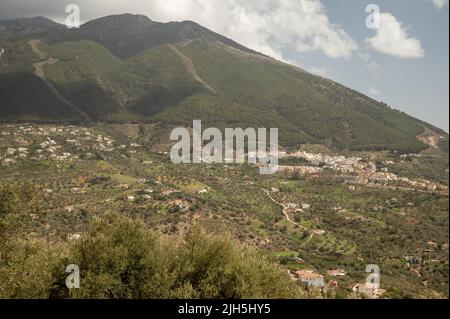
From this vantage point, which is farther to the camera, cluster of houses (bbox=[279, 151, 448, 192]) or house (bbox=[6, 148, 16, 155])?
cluster of houses (bbox=[279, 151, 448, 192])

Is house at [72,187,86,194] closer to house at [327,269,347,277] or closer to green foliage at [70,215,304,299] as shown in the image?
house at [327,269,347,277]

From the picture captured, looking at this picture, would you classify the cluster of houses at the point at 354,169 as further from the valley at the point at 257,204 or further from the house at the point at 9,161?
the house at the point at 9,161

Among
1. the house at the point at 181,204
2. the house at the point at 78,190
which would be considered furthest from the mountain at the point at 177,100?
the house at the point at 181,204

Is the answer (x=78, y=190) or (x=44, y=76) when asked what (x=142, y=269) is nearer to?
(x=78, y=190)

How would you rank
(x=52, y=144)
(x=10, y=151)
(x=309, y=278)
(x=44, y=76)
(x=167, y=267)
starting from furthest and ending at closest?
(x=44, y=76) → (x=52, y=144) → (x=10, y=151) → (x=309, y=278) → (x=167, y=267)

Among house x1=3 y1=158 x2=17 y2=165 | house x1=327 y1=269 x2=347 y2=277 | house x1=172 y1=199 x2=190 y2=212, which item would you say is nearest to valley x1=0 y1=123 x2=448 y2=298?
house x1=172 y1=199 x2=190 y2=212

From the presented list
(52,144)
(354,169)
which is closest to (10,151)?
(52,144)

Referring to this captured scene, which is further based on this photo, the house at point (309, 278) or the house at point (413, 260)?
the house at point (413, 260)

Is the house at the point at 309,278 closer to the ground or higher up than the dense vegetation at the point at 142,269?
closer to the ground
